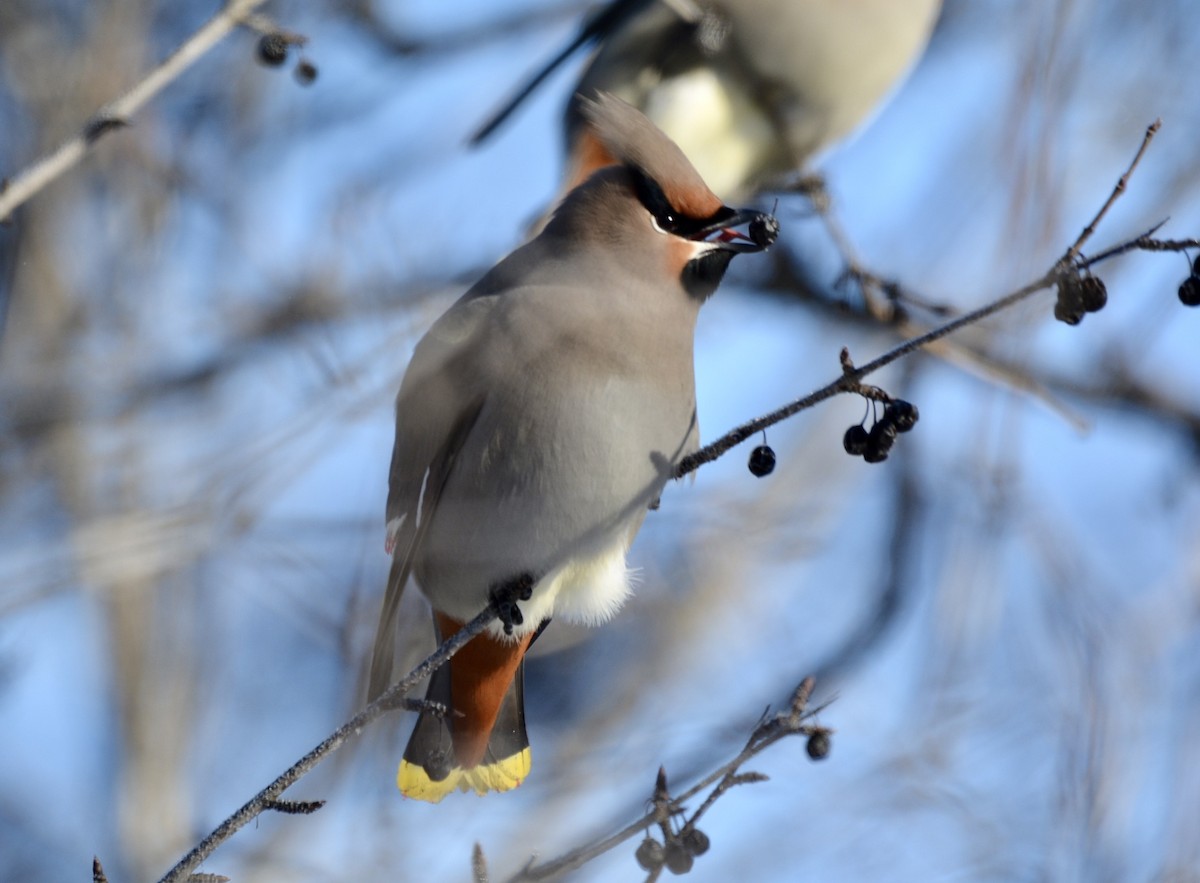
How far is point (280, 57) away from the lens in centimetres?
275

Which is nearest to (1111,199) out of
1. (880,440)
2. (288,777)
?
(880,440)

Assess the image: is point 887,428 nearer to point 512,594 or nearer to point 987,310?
point 987,310

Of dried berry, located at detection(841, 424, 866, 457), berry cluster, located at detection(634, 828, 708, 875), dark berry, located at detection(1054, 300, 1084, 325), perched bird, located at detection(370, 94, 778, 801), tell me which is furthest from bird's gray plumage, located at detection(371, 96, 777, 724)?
dark berry, located at detection(1054, 300, 1084, 325)

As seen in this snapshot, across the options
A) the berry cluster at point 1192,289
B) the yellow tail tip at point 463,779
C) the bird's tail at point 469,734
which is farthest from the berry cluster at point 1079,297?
the yellow tail tip at point 463,779

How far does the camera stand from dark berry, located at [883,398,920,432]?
1988mm

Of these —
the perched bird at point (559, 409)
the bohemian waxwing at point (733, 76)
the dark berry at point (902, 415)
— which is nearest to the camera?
the dark berry at point (902, 415)

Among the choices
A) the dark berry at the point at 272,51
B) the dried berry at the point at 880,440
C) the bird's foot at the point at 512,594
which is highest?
the dark berry at the point at 272,51

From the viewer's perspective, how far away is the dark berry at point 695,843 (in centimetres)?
204

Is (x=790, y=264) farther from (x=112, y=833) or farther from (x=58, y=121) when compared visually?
(x=112, y=833)

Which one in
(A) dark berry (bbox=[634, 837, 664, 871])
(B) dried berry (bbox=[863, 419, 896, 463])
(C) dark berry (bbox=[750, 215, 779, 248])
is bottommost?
(A) dark berry (bbox=[634, 837, 664, 871])

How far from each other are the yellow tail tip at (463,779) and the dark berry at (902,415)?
1.01 metres

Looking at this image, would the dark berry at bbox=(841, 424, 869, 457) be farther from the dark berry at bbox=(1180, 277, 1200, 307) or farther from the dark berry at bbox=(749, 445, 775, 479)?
the dark berry at bbox=(1180, 277, 1200, 307)

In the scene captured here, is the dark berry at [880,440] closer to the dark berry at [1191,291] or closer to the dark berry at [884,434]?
the dark berry at [884,434]

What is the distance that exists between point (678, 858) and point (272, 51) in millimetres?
1611
